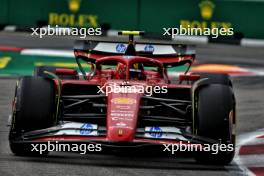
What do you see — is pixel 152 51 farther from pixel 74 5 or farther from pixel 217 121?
pixel 74 5

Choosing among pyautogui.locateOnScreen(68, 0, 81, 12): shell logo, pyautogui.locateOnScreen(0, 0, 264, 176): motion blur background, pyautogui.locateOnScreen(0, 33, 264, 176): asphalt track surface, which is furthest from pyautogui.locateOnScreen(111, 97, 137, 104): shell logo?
pyautogui.locateOnScreen(68, 0, 81, 12): shell logo

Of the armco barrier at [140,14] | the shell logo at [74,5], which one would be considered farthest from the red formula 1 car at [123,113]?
the shell logo at [74,5]

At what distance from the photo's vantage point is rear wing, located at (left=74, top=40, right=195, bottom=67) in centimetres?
1293

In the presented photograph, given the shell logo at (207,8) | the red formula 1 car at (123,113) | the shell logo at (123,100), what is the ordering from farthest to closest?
the shell logo at (207,8), the shell logo at (123,100), the red formula 1 car at (123,113)

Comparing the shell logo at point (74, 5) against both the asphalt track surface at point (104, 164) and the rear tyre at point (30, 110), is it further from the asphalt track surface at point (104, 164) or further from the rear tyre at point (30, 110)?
the rear tyre at point (30, 110)

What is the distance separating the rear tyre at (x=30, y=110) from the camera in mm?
10406

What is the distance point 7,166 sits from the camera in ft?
32.0

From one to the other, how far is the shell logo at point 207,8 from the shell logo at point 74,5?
3.81 metres

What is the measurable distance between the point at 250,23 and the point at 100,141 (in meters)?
19.7

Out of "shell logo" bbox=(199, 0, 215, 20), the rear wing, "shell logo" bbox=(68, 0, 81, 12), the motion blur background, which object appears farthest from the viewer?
"shell logo" bbox=(68, 0, 81, 12)

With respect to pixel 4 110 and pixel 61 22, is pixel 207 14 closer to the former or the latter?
pixel 61 22

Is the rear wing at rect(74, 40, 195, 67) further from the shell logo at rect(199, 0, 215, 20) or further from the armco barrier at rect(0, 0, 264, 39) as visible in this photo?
the shell logo at rect(199, 0, 215, 20)

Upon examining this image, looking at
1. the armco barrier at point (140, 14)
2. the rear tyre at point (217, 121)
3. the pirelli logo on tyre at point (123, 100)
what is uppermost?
the armco barrier at point (140, 14)

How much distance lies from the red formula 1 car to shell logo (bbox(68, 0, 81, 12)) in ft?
60.2
